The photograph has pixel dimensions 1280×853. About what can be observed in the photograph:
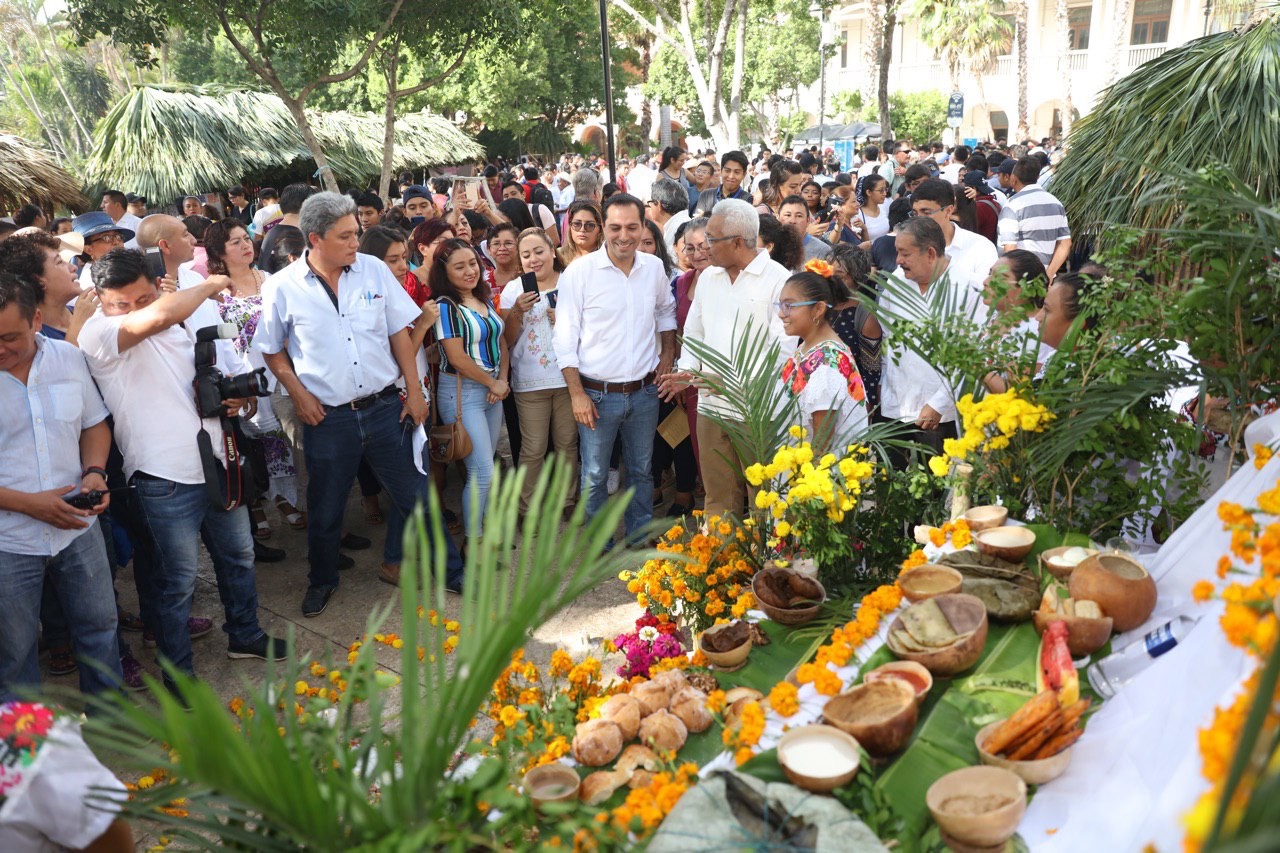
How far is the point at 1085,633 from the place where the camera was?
250 cm

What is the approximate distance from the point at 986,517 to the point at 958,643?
762 mm

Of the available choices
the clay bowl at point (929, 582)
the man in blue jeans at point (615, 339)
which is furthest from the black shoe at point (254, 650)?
the clay bowl at point (929, 582)

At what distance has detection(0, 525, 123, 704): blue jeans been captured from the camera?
3.38 meters

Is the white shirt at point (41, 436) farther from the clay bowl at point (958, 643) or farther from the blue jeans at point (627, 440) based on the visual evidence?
the clay bowl at point (958, 643)

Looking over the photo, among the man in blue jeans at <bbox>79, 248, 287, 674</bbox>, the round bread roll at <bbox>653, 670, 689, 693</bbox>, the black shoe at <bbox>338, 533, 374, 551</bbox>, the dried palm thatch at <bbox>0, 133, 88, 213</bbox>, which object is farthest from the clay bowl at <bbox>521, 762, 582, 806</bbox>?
the dried palm thatch at <bbox>0, 133, 88, 213</bbox>

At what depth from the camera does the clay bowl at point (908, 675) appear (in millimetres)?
2403

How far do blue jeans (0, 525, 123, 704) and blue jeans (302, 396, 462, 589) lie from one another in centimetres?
118

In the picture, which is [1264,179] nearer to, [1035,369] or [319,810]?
[1035,369]

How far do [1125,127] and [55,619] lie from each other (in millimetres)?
6628

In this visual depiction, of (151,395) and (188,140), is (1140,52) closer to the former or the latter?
(188,140)

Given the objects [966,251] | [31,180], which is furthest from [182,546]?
[31,180]

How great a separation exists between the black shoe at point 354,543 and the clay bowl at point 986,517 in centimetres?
395

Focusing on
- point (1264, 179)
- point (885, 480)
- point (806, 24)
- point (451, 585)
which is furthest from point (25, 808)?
point (806, 24)

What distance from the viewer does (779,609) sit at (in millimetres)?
3109
